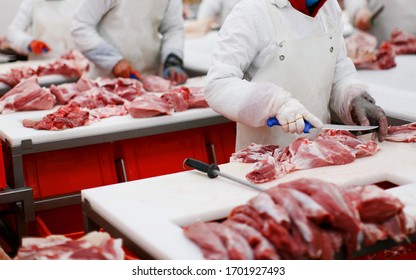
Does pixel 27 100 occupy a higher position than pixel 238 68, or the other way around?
pixel 238 68

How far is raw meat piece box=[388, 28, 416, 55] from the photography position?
549 cm

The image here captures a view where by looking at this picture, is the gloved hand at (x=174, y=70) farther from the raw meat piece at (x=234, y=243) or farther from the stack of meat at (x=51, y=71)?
the raw meat piece at (x=234, y=243)

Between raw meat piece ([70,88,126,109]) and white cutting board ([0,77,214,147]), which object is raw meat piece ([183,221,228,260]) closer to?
white cutting board ([0,77,214,147])

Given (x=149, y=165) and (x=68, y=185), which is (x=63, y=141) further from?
(x=149, y=165)

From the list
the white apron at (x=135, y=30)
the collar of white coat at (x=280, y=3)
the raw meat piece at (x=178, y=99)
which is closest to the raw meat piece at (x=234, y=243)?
the collar of white coat at (x=280, y=3)

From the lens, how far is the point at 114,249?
1988 mm

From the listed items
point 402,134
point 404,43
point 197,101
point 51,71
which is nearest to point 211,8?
point 404,43

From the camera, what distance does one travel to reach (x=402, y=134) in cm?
303

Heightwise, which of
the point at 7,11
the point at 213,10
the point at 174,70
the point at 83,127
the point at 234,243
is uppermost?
the point at 7,11

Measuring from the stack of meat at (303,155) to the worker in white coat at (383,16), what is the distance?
3607mm

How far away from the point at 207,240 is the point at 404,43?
13.5 feet

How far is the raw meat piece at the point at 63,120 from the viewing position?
352 centimetres

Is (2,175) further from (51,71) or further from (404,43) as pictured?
(404,43)

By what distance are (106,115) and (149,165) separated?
36 cm
